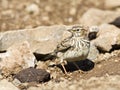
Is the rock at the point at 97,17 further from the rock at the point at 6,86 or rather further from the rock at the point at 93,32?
the rock at the point at 6,86

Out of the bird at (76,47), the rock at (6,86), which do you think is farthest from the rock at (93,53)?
the rock at (6,86)

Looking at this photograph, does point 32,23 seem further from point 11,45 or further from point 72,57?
point 72,57

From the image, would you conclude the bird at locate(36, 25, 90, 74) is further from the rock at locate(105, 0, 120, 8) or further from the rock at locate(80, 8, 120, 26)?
the rock at locate(105, 0, 120, 8)

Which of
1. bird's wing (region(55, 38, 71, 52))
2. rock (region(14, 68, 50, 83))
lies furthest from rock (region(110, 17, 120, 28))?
rock (region(14, 68, 50, 83))

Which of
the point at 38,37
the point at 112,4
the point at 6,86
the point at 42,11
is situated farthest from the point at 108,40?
the point at 42,11

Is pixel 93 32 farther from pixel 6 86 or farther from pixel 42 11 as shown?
pixel 42 11

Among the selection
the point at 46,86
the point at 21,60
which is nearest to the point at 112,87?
the point at 46,86
